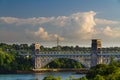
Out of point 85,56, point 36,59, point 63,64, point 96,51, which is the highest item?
point 96,51

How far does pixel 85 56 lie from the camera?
7031 cm

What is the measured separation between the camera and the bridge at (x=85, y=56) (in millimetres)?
67688

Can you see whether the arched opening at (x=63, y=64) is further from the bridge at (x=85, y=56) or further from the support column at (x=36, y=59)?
the support column at (x=36, y=59)

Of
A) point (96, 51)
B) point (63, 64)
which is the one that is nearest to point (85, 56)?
point (96, 51)

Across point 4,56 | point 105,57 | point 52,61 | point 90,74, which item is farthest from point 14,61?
point 90,74

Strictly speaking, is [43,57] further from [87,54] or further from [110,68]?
[110,68]

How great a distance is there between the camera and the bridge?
222ft

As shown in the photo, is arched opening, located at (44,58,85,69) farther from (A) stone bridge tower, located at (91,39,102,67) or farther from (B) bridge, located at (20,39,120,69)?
(A) stone bridge tower, located at (91,39,102,67)

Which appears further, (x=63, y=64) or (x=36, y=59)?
(x=63, y=64)

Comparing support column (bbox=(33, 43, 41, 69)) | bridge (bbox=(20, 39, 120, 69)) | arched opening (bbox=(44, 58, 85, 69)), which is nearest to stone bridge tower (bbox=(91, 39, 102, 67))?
bridge (bbox=(20, 39, 120, 69))

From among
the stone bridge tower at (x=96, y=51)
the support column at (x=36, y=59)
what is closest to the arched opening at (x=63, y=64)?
the support column at (x=36, y=59)

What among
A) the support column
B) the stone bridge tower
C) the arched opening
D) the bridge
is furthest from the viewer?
the arched opening

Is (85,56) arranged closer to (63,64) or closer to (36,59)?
(63,64)

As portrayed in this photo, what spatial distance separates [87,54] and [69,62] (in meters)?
6.28
